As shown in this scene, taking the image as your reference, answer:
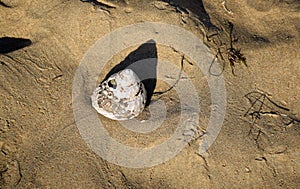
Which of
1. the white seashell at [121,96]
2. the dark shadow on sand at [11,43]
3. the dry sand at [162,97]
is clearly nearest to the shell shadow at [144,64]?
the dry sand at [162,97]

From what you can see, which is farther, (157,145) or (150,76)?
(150,76)

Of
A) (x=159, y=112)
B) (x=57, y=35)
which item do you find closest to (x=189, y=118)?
(x=159, y=112)

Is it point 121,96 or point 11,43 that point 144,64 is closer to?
point 121,96

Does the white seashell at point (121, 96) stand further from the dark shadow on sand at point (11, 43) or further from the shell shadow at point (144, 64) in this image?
the dark shadow on sand at point (11, 43)

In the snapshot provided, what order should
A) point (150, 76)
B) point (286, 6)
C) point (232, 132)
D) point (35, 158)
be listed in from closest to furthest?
point (35, 158) → point (232, 132) → point (150, 76) → point (286, 6)

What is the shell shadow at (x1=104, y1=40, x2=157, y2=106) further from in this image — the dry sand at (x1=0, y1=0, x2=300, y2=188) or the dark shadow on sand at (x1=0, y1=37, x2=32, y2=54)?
the dark shadow on sand at (x1=0, y1=37, x2=32, y2=54)

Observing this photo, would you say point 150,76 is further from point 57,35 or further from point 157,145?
point 57,35

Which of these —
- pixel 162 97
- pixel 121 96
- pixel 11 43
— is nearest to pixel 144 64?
pixel 162 97
